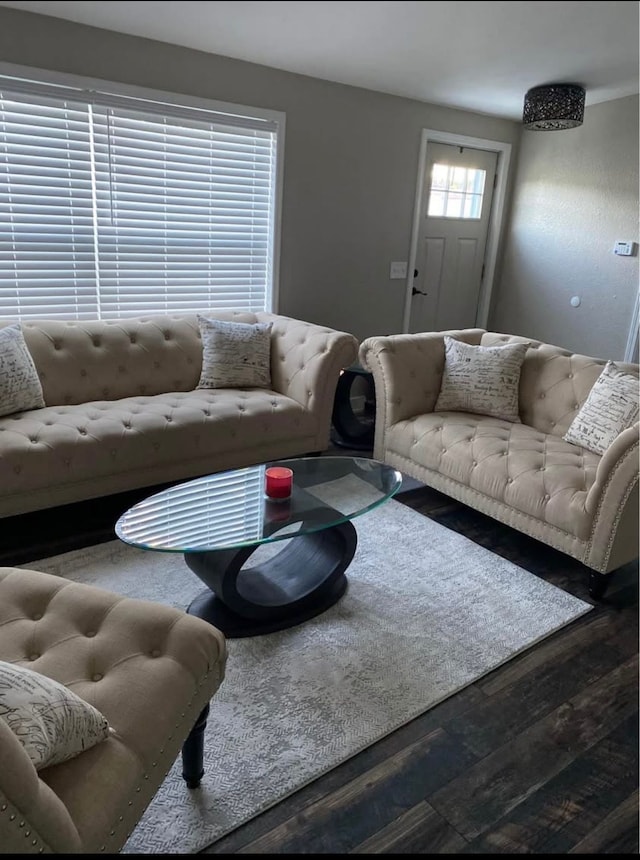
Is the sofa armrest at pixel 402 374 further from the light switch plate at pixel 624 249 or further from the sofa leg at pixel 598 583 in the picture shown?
the light switch plate at pixel 624 249

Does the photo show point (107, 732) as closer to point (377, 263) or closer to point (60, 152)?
point (60, 152)

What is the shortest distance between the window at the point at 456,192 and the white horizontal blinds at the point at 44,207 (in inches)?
97.6

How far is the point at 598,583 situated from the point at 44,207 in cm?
306

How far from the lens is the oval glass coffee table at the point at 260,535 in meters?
1.83

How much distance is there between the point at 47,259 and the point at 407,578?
241cm

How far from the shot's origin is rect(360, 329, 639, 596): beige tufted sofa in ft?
7.05

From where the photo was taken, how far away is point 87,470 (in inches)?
96.8

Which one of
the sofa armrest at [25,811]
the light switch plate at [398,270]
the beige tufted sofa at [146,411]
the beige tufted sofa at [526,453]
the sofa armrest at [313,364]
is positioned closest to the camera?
the sofa armrest at [25,811]

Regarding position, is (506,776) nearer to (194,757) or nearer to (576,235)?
(194,757)

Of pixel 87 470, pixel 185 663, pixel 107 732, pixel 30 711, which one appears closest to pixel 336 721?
pixel 185 663

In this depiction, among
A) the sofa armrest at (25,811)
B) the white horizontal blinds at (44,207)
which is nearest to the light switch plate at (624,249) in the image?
the white horizontal blinds at (44,207)

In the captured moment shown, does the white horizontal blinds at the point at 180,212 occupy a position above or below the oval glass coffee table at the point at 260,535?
above

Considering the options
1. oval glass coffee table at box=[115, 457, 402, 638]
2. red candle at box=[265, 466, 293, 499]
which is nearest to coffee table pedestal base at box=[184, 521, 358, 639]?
oval glass coffee table at box=[115, 457, 402, 638]

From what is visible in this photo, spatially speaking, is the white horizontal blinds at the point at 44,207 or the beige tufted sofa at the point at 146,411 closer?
the beige tufted sofa at the point at 146,411
